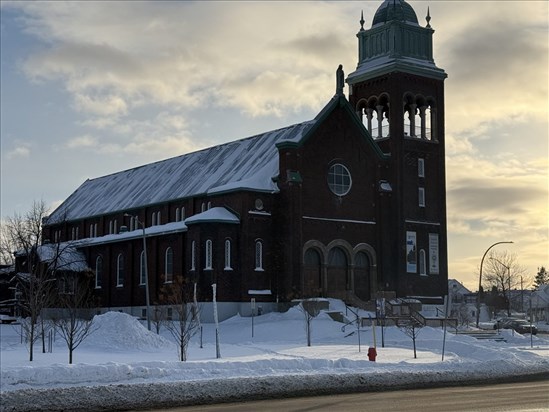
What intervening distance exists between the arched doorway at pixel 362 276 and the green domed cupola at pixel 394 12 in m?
19.0

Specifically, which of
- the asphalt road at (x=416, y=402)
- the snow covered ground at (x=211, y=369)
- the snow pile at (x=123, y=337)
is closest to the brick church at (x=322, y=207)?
the snow covered ground at (x=211, y=369)

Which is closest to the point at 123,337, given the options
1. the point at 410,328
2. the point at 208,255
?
the point at 410,328

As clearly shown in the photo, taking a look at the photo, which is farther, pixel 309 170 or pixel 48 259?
pixel 48 259

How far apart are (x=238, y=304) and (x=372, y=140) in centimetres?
1658

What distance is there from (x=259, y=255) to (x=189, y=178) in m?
14.6

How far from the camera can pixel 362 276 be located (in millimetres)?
68875

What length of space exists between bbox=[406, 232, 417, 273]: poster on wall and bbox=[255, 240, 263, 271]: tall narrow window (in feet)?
40.6

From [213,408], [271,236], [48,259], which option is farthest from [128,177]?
[213,408]

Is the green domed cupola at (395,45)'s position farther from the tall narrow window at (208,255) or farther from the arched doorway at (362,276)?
the tall narrow window at (208,255)

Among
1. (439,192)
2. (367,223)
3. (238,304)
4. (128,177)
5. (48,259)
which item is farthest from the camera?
(128,177)

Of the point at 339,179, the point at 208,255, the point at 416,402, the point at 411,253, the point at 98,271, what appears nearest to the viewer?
the point at 416,402

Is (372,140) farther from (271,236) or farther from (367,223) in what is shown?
(271,236)

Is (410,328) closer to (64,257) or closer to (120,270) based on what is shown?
(120,270)

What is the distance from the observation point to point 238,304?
2489 inches
